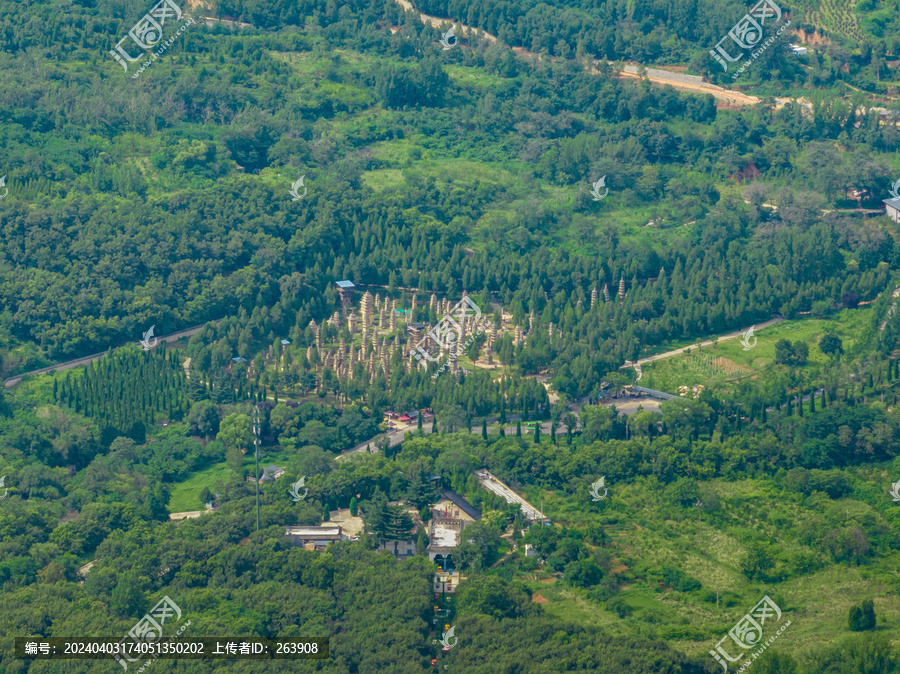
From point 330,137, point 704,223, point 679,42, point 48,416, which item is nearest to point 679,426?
point 704,223

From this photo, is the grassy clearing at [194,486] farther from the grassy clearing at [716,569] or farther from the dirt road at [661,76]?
the dirt road at [661,76]

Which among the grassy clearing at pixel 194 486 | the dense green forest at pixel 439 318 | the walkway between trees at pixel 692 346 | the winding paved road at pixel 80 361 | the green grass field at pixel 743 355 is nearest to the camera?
the dense green forest at pixel 439 318

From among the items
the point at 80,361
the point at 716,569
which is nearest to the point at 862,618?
the point at 716,569

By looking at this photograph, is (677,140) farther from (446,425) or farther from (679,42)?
(446,425)

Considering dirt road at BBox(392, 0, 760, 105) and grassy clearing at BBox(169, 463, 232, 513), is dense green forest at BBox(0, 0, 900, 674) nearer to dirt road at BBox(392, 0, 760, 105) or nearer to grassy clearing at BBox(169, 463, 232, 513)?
grassy clearing at BBox(169, 463, 232, 513)

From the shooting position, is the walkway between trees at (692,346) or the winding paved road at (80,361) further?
the walkway between trees at (692,346)

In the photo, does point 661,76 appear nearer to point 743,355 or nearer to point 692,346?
point 692,346

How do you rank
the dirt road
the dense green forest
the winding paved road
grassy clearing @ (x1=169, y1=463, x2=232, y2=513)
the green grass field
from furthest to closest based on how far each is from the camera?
the dirt road, the green grass field, the winding paved road, grassy clearing @ (x1=169, y1=463, x2=232, y2=513), the dense green forest

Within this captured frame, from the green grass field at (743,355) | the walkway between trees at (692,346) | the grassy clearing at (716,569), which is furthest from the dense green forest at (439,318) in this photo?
the walkway between trees at (692,346)

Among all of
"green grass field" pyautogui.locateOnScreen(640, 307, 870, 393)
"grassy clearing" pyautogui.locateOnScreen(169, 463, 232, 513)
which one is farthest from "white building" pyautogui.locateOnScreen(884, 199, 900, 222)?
"grassy clearing" pyautogui.locateOnScreen(169, 463, 232, 513)
